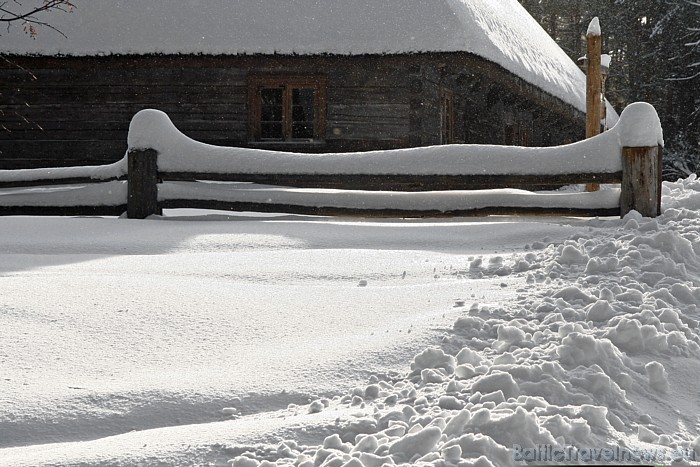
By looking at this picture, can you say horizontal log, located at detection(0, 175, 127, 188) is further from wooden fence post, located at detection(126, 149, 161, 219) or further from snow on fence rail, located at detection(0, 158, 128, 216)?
wooden fence post, located at detection(126, 149, 161, 219)

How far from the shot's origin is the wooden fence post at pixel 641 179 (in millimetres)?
5715

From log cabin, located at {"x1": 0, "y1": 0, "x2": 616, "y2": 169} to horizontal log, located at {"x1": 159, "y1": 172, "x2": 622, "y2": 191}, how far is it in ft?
18.1

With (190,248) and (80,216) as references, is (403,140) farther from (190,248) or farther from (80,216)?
(190,248)

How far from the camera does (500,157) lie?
5.98 m

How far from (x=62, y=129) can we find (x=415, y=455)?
1191 centimetres

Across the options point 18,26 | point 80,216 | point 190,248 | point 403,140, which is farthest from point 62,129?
point 190,248

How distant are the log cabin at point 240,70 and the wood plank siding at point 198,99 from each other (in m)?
0.02

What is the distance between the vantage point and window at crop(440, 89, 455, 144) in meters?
13.0

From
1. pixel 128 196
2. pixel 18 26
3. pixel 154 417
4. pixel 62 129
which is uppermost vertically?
pixel 18 26

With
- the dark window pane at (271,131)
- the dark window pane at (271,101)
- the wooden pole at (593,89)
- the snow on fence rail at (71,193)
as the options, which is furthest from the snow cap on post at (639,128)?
the dark window pane at (271,101)

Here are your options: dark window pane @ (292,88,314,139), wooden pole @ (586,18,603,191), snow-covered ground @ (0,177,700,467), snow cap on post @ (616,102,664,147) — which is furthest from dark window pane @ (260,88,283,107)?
snow-covered ground @ (0,177,700,467)

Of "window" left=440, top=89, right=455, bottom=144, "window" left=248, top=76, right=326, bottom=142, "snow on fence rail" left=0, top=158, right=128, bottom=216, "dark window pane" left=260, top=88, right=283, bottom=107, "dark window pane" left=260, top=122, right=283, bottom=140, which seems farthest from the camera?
"dark window pane" left=260, top=88, right=283, bottom=107

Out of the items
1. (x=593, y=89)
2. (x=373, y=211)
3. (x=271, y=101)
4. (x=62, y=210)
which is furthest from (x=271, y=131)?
(x=373, y=211)

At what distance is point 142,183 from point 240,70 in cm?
619
